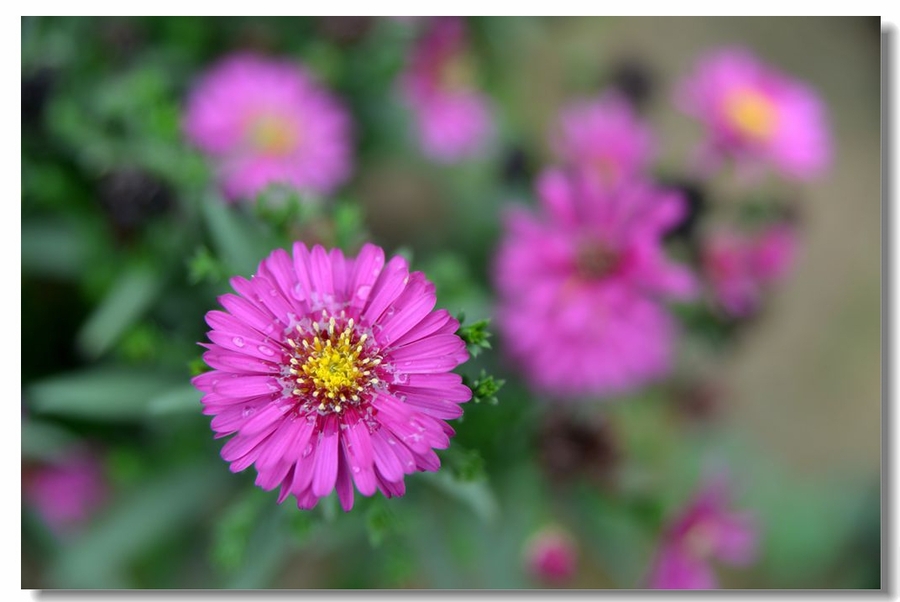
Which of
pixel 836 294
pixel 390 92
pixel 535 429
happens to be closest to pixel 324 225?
pixel 535 429

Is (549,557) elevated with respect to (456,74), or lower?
lower

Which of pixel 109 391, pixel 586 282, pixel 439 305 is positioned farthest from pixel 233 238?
pixel 586 282

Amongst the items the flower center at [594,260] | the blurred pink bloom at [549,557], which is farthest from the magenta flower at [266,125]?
the blurred pink bloom at [549,557]

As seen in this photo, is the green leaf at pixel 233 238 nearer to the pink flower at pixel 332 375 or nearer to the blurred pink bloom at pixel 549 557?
the pink flower at pixel 332 375

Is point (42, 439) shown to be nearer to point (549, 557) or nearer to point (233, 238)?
point (233, 238)

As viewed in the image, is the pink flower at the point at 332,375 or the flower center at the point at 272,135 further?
the flower center at the point at 272,135

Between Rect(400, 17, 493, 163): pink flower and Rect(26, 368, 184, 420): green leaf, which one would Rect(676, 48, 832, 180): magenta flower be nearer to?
Rect(400, 17, 493, 163): pink flower
